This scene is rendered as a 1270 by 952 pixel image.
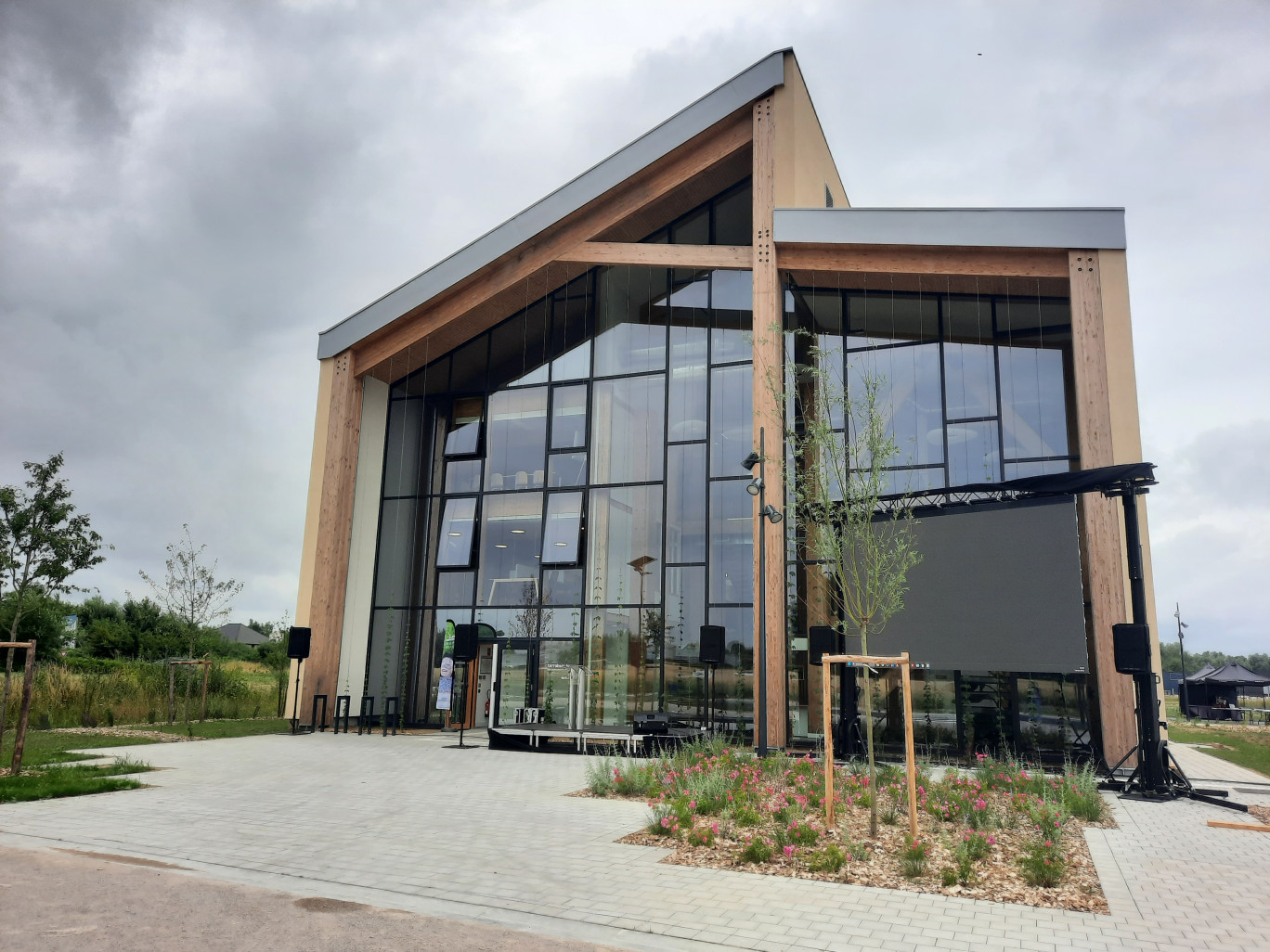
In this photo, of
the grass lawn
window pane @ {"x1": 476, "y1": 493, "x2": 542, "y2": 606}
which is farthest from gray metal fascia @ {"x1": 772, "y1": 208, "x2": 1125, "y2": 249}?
the grass lawn

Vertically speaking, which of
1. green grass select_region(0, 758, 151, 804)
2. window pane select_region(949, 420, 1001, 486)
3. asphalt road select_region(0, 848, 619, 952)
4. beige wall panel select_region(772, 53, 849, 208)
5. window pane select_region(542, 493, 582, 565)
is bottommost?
green grass select_region(0, 758, 151, 804)

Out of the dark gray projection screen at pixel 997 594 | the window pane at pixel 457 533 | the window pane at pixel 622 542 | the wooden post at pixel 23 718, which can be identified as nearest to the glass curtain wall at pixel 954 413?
the dark gray projection screen at pixel 997 594

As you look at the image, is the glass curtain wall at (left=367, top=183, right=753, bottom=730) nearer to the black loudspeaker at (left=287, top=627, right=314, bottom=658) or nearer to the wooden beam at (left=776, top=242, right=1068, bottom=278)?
the wooden beam at (left=776, top=242, right=1068, bottom=278)

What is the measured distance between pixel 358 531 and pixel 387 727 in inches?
186

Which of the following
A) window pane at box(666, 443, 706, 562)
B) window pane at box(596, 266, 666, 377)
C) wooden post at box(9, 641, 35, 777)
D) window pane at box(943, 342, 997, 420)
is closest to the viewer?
wooden post at box(9, 641, 35, 777)

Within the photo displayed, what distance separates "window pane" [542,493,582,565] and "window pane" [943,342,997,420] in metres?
8.08

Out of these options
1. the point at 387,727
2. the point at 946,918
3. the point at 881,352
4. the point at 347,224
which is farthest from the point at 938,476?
the point at 347,224

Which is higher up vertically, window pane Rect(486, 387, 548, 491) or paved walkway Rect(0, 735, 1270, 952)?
window pane Rect(486, 387, 548, 491)

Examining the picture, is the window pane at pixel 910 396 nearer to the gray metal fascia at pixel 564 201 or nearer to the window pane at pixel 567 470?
the gray metal fascia at pixel 564 201

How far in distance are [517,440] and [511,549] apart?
8.70 ft

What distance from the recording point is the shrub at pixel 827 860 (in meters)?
6.43

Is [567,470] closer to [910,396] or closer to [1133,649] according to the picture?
[910,396]

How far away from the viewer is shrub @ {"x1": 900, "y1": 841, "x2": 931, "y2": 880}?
6.32m

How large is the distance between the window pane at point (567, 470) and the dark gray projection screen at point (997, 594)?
25.7 feet
